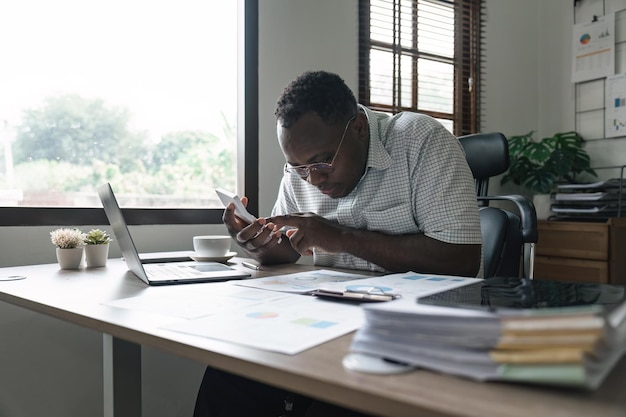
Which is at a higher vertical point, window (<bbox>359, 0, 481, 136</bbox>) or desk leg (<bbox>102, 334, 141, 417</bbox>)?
window (<bbox>359, 0, 481, 136</bbox>)

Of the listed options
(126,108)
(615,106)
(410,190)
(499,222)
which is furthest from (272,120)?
(615,106)

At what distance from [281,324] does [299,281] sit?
46cm

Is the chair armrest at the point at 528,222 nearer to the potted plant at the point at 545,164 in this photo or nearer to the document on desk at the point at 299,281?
the document on desk at the point at 299,281

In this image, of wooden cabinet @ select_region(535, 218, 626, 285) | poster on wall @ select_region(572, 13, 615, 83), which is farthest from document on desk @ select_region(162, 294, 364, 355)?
poster on wall @ select_region(572, 13, 615, 83)

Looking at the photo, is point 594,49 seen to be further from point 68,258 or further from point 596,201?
point 68,258

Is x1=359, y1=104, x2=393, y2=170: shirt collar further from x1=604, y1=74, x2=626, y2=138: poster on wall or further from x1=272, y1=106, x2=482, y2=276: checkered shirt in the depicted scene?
x1=604, y1=74, x2=626, y2=138: poster on wall

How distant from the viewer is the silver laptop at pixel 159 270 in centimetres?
A: 119

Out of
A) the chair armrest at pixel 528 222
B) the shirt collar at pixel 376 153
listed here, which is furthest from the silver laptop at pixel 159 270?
the chair armrest at pixel 528 222

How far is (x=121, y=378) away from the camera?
1045 millimetres

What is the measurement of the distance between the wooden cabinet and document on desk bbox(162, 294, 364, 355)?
245 cm

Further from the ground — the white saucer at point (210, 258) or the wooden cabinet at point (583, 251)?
the white saucer at point (210, 258)

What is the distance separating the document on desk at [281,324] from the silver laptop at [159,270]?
1.21ft

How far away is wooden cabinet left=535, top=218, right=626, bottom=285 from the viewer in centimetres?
283

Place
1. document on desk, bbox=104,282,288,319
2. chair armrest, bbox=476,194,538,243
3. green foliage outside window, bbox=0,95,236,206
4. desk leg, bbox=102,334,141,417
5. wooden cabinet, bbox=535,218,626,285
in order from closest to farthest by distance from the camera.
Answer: document on desk, bbox=104,282,288,319, desk leg, bbox=102,334,141,417, chair armrest, bbox=476,194,538,243, green foliage outside window, bbox=0,95,236,206, wooden cabinet, bbox=535,218,626,285
